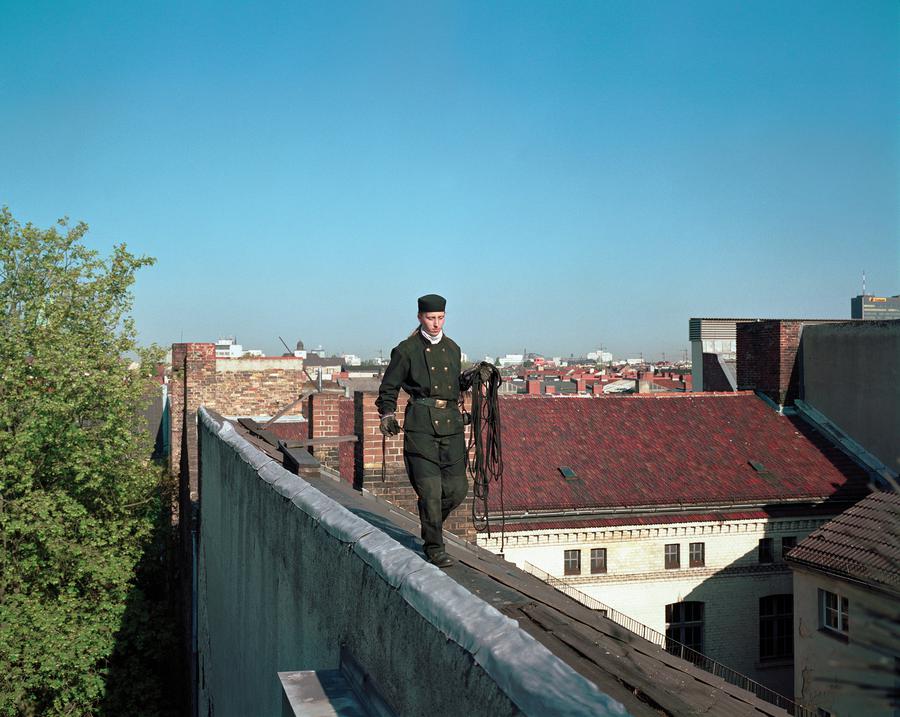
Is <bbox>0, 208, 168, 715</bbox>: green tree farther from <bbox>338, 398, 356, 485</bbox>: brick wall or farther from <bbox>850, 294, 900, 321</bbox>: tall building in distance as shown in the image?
<bbox>850, 294, 900, 321</bbox>: tall building in distance

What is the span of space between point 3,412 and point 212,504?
828cm

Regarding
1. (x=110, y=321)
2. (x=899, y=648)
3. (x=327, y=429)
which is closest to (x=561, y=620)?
(x=899, y=648)

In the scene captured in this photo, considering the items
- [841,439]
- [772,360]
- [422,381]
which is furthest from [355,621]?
[772,360]

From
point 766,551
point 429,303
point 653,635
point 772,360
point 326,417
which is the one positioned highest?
point 429,303

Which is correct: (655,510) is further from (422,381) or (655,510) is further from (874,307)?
(874,307)

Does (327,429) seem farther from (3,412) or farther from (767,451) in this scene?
(767,451)

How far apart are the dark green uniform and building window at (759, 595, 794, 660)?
59.7 ft

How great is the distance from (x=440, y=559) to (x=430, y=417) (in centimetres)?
83

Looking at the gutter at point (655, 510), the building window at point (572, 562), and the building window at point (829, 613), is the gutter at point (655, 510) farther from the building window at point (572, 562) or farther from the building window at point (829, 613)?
the building window at point (829, 613)

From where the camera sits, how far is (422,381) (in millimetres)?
5379

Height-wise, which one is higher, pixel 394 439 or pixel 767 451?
pixel 394 439

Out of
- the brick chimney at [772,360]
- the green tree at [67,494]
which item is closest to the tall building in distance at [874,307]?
the brick chimney at [772,360]

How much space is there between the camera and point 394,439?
9.26 meters

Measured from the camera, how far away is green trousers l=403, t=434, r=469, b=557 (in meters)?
5.18
